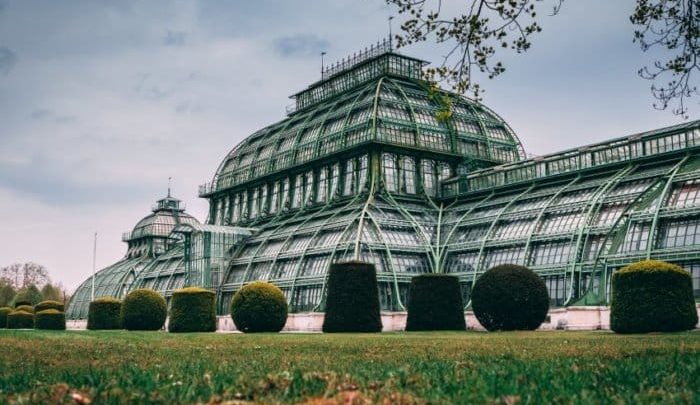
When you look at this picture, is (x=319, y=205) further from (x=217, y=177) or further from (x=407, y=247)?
(x=217, y=177)

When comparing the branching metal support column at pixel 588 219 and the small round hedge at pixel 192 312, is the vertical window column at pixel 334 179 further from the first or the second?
the branching metal support column at pixel 588 219

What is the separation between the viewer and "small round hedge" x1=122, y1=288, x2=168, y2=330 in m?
46.3

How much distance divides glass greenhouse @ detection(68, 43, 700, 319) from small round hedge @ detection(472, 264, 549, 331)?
4158mm

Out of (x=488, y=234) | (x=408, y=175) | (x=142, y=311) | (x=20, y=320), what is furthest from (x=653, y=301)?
(x=20, y=320)

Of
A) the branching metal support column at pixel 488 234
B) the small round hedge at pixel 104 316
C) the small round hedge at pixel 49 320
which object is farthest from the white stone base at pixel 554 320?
the small round hedge at pixel 49 320

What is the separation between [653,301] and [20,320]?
53.9 meters

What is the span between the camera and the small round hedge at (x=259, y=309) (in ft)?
131

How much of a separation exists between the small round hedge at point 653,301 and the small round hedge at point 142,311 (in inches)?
1153

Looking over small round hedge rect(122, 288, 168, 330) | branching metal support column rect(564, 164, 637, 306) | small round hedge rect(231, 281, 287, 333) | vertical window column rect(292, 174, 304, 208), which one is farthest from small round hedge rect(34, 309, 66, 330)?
branching metal support column rect(564, 164, 637, 306)

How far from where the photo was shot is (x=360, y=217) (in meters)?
51.5

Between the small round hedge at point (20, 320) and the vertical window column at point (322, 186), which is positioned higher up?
the vertical window column at point (322, 186)

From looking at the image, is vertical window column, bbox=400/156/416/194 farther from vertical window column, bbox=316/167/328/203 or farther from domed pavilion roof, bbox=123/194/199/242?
domed pavilion roof, bbox=123/194/199/242

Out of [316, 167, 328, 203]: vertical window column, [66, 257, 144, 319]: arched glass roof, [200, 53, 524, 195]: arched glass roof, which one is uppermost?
[200, 53, 524, 195]: arched glass roof

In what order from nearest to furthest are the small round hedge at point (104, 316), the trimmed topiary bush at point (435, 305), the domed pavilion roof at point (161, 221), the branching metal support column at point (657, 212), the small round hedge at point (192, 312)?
1. the branching metal support column at point (657, 212)
2. the trimmed topiary bush at point (435, 305)
3. the small round hedge at point (192, 312)
4. the small round hedge at point (104, 316)
5. the domed pavilion roof at point (161, 221)
